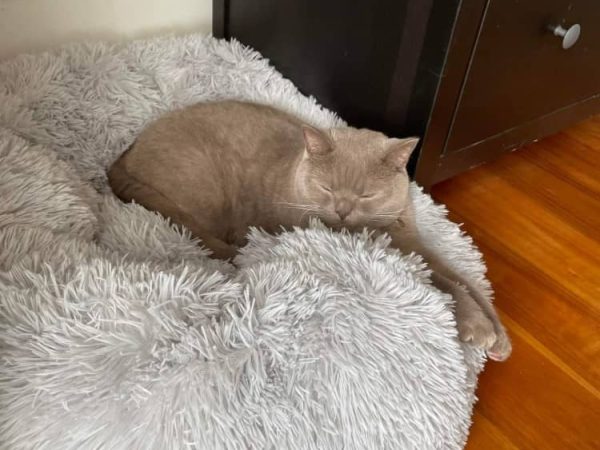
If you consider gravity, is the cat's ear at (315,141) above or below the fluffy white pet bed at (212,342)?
above

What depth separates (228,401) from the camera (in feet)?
2.41

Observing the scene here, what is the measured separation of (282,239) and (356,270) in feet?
0.42

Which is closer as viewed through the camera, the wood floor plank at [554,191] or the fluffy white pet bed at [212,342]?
the fluffy white pet bed at [212,342]

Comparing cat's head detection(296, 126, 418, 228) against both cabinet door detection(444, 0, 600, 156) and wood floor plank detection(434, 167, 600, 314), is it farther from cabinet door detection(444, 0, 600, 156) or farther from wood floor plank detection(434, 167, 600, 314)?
wood floor plank detection(434, 167, 600, 314)

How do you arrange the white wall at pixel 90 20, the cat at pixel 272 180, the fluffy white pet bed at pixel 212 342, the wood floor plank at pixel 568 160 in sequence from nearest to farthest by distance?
the fluffy white pet bed at pixel 212 342 → the cat at pixel 272 180 → the white wall at pixel 90 20 → the wood floor plank at pixel 568 160

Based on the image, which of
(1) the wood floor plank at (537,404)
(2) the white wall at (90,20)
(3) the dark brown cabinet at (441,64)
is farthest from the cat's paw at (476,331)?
(2) the white wall at (90,20)

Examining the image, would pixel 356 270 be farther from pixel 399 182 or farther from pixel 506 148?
pixel 506 148

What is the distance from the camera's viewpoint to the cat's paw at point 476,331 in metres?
0.91

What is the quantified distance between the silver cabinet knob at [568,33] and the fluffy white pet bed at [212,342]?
21.2 inches

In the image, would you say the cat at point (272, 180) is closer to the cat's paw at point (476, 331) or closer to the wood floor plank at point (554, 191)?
the cat's paw at point (476, 331)

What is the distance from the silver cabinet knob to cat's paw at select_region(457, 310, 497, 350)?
560 mm

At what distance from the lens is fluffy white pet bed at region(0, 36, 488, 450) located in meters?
0.72

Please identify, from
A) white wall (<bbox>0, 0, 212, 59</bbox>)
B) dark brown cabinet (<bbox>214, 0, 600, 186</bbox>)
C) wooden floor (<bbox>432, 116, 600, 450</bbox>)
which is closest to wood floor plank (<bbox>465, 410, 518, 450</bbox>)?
wooden floor (<bbox>432, 116, 600, 450</bbox>)

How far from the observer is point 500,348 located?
37.7 inches
